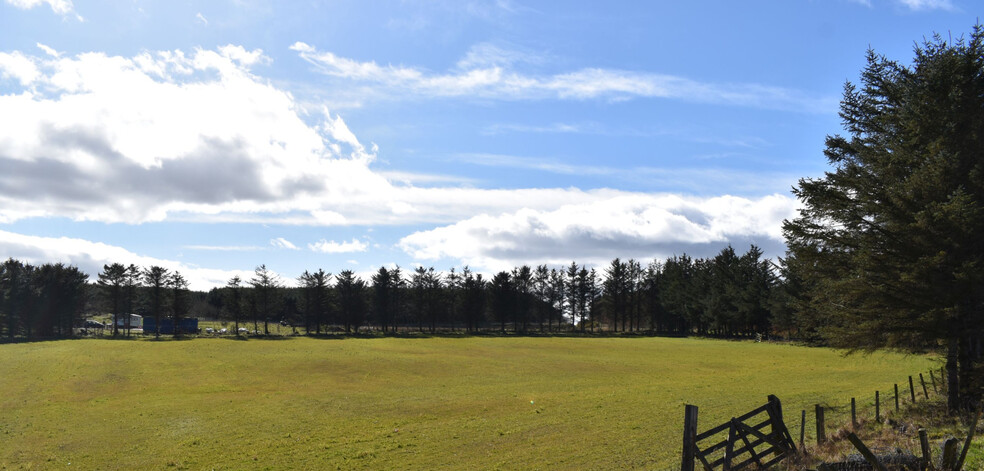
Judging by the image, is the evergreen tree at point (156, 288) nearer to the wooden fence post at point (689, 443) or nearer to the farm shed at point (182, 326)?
the farm shed at point (182, 326)

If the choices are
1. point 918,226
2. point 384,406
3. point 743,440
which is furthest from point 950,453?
point 384,406

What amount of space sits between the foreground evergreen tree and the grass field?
8.83 meters

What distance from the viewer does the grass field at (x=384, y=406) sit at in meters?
22.9

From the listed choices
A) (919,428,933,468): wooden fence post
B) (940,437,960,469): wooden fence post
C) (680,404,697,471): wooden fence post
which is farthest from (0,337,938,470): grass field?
(940,437,960,469): wooden fence post

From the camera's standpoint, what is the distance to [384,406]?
35.5 meters

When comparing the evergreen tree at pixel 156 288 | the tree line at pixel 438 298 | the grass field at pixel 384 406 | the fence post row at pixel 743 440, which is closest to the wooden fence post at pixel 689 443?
the fence post row at pixel 743 440

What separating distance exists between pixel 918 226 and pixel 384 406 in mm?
29133

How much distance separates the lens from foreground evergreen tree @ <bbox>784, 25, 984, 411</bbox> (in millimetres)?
19719

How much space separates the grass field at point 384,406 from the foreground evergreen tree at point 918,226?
29.0 ft

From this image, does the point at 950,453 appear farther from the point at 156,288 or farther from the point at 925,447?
the point at 156,288

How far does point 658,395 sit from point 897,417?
53.5ft

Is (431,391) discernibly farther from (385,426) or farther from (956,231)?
(956,231)

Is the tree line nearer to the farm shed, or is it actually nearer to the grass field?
the farm shed

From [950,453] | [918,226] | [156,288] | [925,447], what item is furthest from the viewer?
[156,288]
